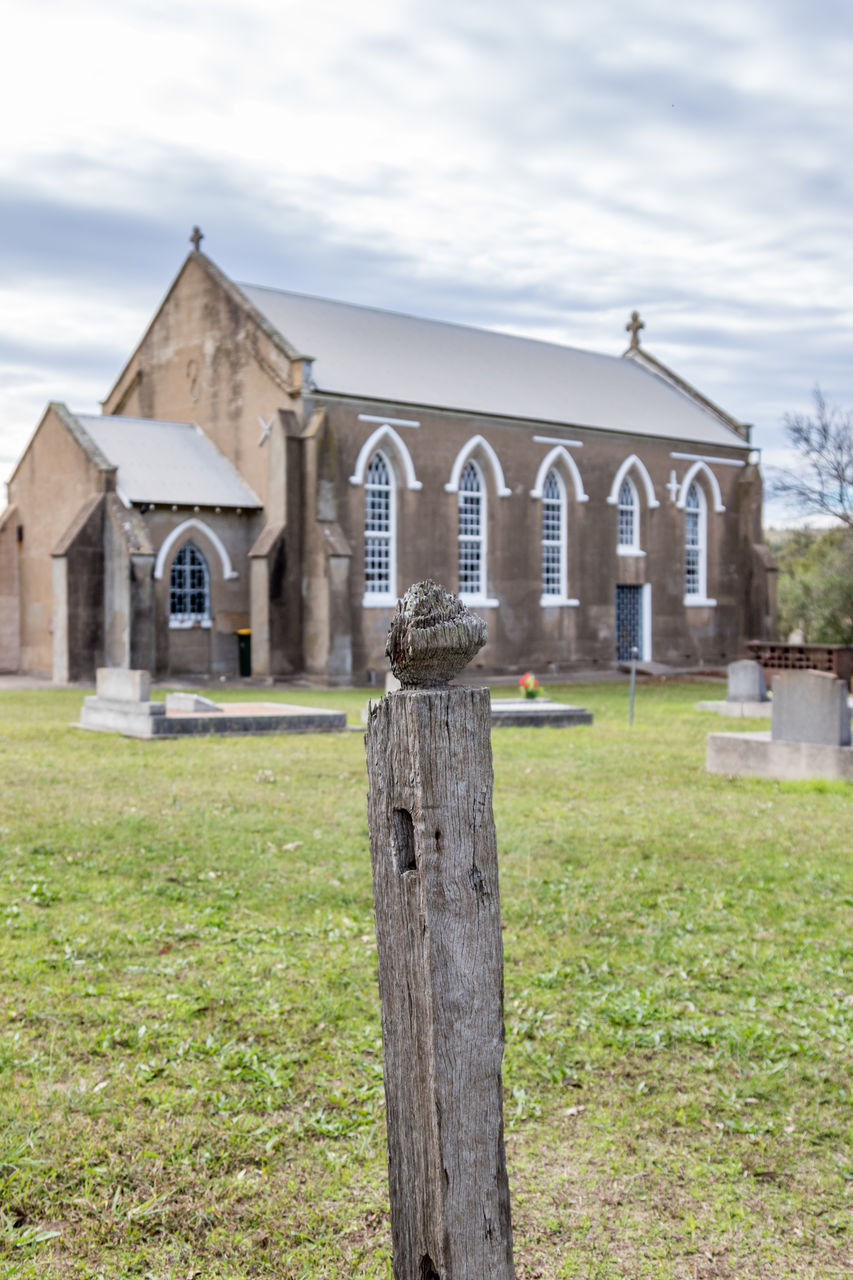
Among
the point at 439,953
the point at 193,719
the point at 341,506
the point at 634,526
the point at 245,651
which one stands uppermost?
the point at 634,526

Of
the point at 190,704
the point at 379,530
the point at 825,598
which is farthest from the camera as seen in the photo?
the point at 825,598

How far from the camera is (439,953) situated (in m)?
2.71

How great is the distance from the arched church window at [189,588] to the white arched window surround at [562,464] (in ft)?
32.5

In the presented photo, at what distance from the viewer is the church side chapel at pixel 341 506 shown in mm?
29781

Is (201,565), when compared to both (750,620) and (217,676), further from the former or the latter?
(750,620)

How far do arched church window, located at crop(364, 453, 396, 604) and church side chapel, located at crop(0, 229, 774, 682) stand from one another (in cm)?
6

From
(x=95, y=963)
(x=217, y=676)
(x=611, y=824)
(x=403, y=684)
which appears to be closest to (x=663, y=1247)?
(x=403, y=684)

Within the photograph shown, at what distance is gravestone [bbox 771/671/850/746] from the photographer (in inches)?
485

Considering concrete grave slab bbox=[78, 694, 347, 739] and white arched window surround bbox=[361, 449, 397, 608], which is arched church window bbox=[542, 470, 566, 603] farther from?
concrete grave slab bbox=[78, 694, 347, 739]

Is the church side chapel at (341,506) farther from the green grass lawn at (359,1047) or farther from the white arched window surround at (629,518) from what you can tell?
the green grass lawn at (359,1047)

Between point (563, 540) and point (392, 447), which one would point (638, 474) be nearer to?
point (563, 540)

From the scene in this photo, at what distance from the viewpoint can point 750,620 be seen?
41.2 metres

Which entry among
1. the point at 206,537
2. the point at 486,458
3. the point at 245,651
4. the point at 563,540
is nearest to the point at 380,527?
the point at 486,458

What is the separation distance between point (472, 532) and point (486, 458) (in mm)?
2096
